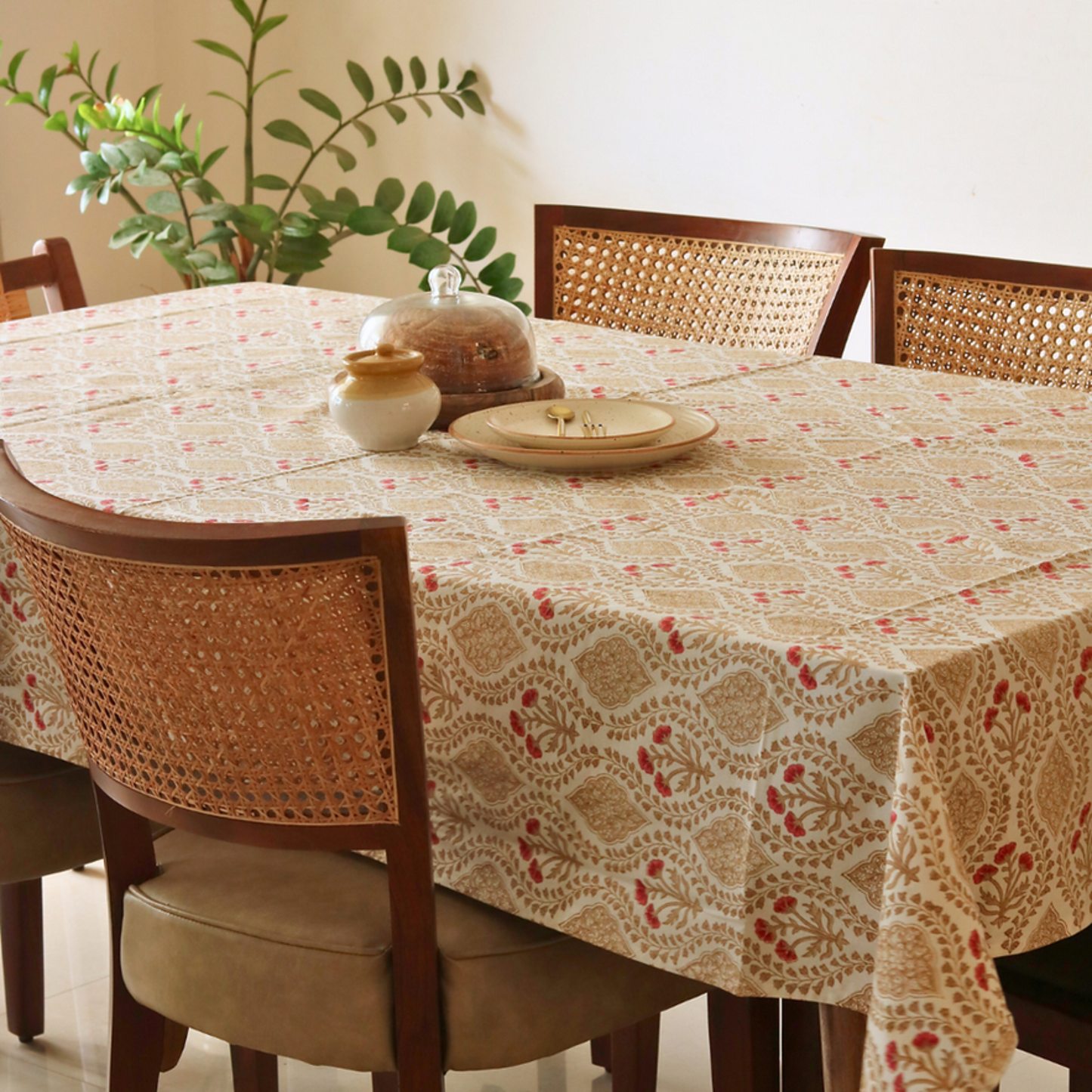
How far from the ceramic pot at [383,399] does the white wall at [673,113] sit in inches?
74.1

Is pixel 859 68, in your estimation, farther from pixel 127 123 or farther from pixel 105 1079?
pixel 105 1079

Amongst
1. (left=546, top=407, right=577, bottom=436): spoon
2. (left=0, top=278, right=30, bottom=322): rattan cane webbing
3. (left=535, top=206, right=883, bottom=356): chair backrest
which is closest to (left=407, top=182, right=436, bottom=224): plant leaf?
(left=535, top=206, right=883, bottom=356): chair backrest

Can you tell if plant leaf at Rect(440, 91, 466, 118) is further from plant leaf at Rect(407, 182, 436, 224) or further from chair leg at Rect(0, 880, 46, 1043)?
chair leg at Rect(0, 880, 46, 1043)

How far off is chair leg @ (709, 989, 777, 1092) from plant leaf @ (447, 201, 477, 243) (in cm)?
263

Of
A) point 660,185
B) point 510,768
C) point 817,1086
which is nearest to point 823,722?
point 510,768

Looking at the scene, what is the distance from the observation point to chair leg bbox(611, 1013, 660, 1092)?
163 cm

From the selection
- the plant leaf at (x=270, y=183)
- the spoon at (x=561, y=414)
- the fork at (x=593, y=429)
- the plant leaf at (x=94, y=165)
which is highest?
the plant leaf at (x=94, y=165)

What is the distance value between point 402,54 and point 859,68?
1.47 meters

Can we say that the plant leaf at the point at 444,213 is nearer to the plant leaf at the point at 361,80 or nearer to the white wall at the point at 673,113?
the white wall at the point at 673,113

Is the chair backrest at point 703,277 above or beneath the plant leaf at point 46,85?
beneath

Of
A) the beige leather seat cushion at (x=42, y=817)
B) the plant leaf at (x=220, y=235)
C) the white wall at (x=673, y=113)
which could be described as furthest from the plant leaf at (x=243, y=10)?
the beige leather seat cushion at (x=42, y=817)

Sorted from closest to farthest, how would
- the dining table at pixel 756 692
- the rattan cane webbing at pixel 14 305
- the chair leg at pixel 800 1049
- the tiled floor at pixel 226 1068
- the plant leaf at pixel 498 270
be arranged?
the dining table at pixel 756 692 → the chair leg at pixel 800 1049 → the tiled floor at pixel 226 1068 → the rattan cane webbing at pixel 14 305 → the plant leaf at pixel 498 270

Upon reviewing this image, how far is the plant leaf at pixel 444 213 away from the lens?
140 inches

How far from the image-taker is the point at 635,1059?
164 cm
